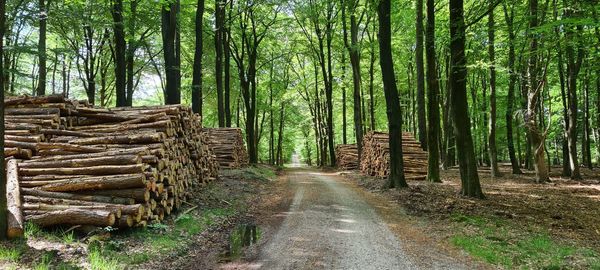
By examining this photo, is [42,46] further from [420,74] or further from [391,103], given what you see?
[420,74]

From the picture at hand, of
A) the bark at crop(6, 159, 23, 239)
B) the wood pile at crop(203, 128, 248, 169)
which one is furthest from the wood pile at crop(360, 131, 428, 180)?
the bark at crop(6, 159, 23, 239)

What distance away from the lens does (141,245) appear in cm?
690

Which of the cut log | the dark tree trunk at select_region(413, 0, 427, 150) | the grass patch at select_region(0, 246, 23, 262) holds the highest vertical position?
the dark tree trunk at select_region(413, 0, 427, 150)

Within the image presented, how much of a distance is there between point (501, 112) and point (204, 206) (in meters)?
30.6

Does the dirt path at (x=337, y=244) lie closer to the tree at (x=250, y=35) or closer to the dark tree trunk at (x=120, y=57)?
the dark tree trunk at (x=120, y=57)

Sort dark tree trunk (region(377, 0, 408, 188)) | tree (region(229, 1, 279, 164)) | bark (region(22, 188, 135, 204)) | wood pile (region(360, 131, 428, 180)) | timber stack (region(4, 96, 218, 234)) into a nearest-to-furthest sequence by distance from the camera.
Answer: timber stack (region(4, 96, 218, 234)), bark (region(22, 188, 135, 204)), dark tree trunk (region(377, 0, 408, 188)), wood pile (region(360, 131, 428, 180)), tree (region(229, 1, 279, 164))

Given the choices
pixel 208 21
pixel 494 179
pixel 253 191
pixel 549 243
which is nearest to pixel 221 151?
pixel 253 191

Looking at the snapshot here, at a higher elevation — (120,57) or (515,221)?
(120,57)

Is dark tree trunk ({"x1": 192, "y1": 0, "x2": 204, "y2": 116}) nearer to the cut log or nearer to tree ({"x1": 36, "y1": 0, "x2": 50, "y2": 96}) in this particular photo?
tree ({"x1": 36, "y1": 0, "x2": 50, "y2": 96})

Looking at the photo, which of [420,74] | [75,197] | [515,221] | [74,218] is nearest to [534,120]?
[420,74]

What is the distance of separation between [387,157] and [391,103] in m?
3.80

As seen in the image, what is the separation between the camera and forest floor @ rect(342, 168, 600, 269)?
6824 millimetres

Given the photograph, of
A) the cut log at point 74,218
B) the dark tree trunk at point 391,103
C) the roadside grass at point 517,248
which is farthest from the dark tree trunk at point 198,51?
the roadside grass at point 517,248

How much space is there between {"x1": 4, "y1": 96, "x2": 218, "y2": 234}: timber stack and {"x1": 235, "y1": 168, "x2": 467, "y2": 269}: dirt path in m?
2.60
